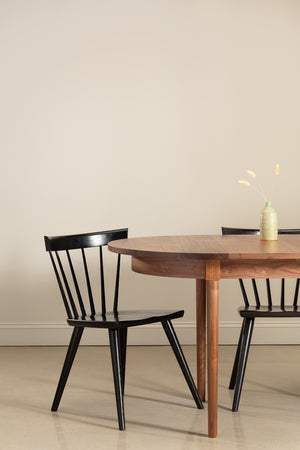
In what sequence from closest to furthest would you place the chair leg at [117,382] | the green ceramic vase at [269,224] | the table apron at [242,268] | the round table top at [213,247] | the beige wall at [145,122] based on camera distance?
1. the round table top at [213,247]
2. the table apron at [242,268]
3. the chair leg at [117,382]
4. the green ceramic vase at [269,224]
5. the beige wall at [145,122]


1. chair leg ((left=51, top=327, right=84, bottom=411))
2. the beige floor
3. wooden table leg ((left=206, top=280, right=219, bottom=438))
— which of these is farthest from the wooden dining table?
chair leg ((left=51, top=327, right=84, bottom=411))

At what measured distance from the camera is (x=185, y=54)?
159 inches

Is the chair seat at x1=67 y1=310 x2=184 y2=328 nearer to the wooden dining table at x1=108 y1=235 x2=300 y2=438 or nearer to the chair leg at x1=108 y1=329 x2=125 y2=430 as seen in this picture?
the chair leg at x1=108 y1=329 x2=125 y2=430

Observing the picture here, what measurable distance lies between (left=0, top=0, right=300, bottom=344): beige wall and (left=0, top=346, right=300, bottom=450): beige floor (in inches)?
19.1

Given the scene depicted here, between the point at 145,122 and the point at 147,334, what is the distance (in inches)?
55.0

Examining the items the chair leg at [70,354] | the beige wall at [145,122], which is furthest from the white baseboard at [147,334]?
the chair leg at [70,354]

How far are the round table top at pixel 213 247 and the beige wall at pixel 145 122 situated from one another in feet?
3.57

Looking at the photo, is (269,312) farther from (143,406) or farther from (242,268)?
(143,406)

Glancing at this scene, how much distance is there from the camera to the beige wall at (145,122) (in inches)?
159

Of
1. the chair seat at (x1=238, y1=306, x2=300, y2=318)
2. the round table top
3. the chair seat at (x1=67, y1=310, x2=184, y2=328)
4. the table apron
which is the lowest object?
the chair seat at (x1=238, y1=306, x2=300, y2=318)

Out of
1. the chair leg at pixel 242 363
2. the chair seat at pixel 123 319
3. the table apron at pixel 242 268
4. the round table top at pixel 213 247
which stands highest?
the round table top at pixel 213 247

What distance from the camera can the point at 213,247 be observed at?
2533 millimetres

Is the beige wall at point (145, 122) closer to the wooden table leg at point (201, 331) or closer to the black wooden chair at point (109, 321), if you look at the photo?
the black wooden chair at point (109, 321)

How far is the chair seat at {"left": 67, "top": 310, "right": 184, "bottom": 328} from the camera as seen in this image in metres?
2.59
